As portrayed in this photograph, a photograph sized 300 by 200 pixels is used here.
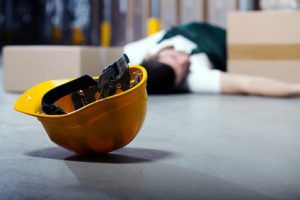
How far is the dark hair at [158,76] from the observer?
8.24 feet

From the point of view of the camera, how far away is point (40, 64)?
2.71 meters

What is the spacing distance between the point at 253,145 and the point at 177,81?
4.73 ft

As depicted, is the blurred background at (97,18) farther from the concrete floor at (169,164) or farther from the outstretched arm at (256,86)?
the concrete floor at (169,164)

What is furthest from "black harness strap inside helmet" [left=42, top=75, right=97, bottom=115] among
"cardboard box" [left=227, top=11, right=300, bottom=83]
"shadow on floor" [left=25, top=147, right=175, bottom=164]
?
"cardboard box" [left=227, top=11, right=300, bottom=83]

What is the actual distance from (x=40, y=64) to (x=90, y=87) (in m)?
1.73

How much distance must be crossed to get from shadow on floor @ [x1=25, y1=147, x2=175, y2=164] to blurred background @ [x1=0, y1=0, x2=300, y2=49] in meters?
3.02

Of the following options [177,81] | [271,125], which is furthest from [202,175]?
[177,81]

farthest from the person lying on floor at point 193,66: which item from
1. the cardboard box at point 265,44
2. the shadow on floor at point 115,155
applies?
the shadow on floor at point 115,155

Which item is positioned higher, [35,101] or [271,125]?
[35,101]

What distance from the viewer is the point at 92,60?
285 centimetres

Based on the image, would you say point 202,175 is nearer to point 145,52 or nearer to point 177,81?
point 177,81

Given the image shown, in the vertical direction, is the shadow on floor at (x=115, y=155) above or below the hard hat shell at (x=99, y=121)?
below

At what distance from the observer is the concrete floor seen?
79 cm

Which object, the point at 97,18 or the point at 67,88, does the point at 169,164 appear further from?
the point at 97,18
